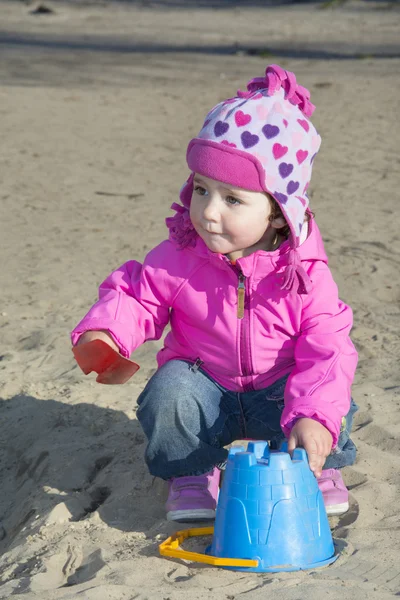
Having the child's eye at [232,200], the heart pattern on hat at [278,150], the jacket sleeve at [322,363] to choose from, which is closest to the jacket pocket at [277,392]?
the jacket sleeve at [322,363]

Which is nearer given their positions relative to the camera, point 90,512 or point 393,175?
point 90,512

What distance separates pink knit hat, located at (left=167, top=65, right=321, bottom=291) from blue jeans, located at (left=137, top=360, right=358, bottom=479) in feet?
1.49

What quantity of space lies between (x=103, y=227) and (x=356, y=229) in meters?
1.58

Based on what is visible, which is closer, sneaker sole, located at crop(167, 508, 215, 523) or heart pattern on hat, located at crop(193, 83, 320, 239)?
heart pattern on hat, located at crop(193, 83, 320, 239)

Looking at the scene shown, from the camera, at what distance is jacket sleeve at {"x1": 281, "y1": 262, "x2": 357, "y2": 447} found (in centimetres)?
299

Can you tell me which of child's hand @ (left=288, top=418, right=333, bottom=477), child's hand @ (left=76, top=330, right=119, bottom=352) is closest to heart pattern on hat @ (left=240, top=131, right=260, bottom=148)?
child's hand @ (left=76, top=330, right=119, bottom=352)

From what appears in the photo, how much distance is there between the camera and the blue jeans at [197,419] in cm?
324

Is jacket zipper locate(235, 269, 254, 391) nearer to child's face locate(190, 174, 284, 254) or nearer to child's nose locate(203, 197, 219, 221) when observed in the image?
child's face locate(190, 174, 284, 254)

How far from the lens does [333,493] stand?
324 centimetres

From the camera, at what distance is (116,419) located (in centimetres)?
400

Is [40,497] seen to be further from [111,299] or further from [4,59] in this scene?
[4,59]

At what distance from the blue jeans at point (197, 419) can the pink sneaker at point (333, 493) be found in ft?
0.15

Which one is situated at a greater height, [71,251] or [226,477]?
[226,477]

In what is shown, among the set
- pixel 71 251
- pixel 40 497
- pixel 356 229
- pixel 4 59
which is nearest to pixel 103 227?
pixel 71 251
